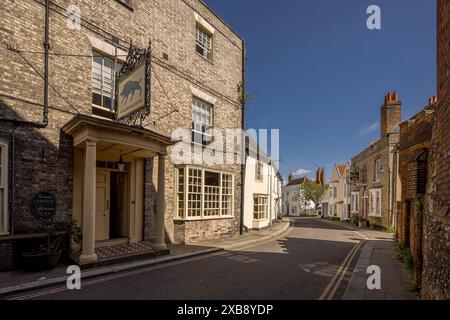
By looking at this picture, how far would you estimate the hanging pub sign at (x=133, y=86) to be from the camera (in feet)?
27.2

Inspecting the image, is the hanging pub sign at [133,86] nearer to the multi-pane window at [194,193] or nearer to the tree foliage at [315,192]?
the multi-pane window at [194,193]

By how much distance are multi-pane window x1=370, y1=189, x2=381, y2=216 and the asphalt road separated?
1583 cm

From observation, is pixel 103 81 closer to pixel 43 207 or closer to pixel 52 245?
pixel 43 207

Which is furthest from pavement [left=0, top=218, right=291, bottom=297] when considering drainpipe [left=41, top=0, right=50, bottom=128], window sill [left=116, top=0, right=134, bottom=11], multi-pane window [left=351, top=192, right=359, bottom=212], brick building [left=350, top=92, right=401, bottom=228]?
multi-pane window [left=351, top=192, right=359, bottom=212]

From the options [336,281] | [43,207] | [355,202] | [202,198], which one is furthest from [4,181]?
[355,202]

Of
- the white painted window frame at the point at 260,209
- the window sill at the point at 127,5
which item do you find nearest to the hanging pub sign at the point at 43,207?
the window sill at the point at 127,5

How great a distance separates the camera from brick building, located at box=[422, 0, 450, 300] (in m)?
3.84

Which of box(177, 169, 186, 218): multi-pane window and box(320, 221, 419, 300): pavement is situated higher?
box(177, 169, 186, 218): multi-pane window

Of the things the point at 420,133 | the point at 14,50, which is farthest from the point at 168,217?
the point at 420,133

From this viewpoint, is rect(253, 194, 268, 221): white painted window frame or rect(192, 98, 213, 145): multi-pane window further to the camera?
rect(253, 194, 268, 221): white painted window frame

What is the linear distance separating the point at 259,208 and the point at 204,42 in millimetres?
12367

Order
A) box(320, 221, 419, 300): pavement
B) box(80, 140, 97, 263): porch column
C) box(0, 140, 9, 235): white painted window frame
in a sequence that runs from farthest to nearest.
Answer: box(80, 140, 97, 263): porch column → box(0, 140, 9, 235): white painted window frame → box(320, 221, 419, 300): pavement

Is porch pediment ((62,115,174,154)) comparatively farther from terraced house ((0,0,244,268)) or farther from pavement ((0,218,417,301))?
pavement ((0,218,417,301))
